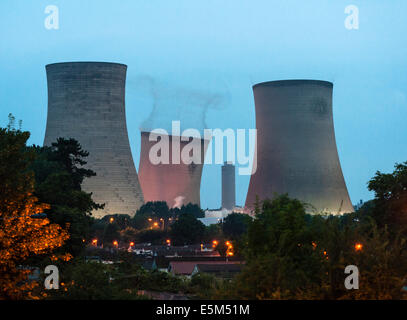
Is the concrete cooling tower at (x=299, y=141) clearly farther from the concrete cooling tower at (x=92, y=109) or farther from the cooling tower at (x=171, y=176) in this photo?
the cooling tower at (x=171, y=176)

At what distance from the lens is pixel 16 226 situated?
14477 millimetres

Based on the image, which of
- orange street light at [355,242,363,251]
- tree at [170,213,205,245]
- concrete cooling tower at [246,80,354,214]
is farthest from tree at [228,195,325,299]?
tree at [170,213,205,245]

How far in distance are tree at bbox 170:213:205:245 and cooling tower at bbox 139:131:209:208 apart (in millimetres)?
9817

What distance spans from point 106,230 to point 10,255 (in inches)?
1771

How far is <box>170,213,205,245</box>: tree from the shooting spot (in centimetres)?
5691

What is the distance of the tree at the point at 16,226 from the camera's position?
1411 centimetres

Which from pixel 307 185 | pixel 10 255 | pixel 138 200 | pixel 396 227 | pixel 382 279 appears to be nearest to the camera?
pixel 382 279

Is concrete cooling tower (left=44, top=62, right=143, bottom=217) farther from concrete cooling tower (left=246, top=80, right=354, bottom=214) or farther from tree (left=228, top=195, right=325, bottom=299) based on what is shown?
tree (left=228, top=195, right=325, bottom=299)

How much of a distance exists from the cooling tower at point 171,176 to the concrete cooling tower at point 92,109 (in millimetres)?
7595

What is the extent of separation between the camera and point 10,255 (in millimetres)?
14266

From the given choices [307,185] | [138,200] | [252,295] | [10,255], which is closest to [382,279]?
[252,295]

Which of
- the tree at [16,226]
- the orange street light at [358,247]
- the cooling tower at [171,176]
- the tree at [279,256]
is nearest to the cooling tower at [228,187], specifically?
the cooling tower at [171,176]

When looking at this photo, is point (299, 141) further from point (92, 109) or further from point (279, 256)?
point (279, 256)
